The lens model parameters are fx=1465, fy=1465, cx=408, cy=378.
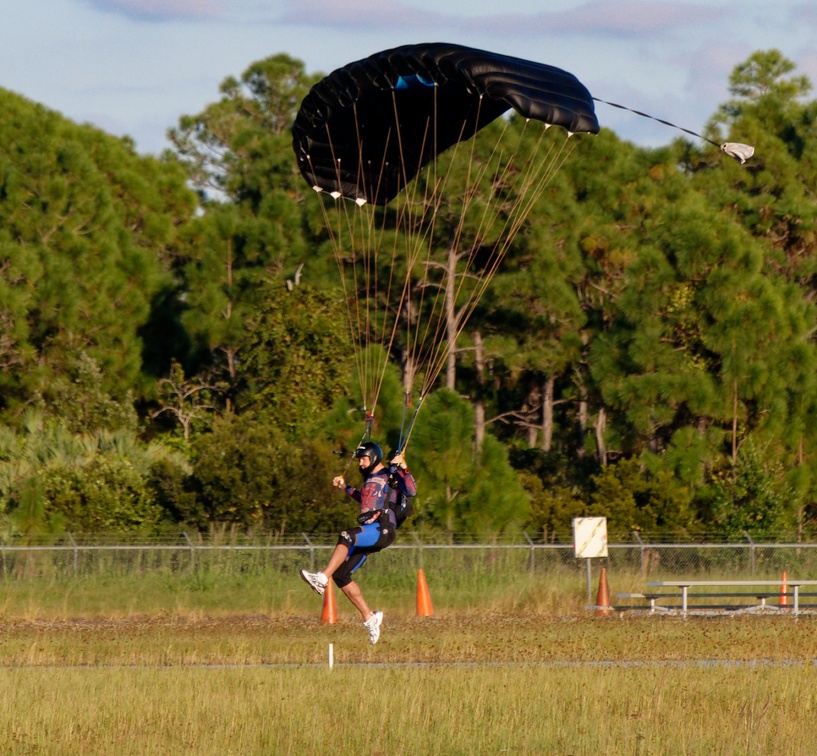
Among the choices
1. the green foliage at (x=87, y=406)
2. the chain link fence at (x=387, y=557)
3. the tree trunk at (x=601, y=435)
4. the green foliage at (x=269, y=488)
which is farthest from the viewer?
the tree trunk at (x=601, y=435)

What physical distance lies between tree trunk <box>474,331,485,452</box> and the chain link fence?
462 inches

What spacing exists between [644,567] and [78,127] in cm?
2256

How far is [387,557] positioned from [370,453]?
30.4ft

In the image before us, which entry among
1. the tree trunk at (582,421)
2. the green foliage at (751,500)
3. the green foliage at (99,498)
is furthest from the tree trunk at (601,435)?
the green foliage at (99,498)

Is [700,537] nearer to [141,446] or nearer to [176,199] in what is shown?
[141,446]

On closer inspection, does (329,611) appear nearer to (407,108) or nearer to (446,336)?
(407,108)

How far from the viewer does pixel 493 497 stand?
27.0m

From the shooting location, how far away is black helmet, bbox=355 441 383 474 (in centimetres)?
1366

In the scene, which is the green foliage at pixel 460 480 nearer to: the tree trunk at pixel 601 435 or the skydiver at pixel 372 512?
the tree trunk at pixel 601 435

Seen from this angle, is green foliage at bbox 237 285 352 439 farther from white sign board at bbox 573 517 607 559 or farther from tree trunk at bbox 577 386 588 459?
tree trunk at bbox 577 386 588 459

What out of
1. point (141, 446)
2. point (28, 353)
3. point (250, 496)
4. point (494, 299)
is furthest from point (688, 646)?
point (28, 353)

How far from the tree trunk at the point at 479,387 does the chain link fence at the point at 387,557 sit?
1174cm

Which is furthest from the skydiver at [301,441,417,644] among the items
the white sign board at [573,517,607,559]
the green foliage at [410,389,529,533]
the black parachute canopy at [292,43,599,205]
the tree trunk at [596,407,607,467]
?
the tree trunk at [596,407,607,467]

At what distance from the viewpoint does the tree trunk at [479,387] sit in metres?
37.1
